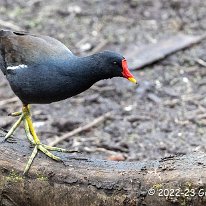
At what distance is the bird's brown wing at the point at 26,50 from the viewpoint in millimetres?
3803

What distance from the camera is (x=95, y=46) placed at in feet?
23.4

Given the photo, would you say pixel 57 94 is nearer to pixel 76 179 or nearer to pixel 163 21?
pixel 76 179

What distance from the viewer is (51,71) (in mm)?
3723

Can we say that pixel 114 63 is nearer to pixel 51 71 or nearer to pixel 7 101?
pixel 51 71

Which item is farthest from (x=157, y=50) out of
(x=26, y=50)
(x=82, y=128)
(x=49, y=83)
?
(x=49, y=83)

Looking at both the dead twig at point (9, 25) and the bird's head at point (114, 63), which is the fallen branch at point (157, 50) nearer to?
the dead twig at point (9, 25)

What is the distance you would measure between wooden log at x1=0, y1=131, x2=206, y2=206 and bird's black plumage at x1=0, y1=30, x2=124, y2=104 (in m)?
0.40

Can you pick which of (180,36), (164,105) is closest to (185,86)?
(164,105)

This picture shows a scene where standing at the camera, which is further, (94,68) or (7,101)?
(7,101)

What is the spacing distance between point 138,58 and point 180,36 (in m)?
0.77

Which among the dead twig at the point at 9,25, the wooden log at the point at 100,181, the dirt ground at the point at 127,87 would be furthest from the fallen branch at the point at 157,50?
the wooden log at the point at 100,181

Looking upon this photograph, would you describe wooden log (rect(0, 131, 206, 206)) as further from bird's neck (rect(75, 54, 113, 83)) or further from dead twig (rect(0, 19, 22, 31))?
dead twig (rect(0, 19, 22, 31))

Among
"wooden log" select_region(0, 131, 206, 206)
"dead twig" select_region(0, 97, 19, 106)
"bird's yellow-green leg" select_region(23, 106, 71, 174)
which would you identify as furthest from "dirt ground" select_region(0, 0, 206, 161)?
"wooden log" select_region(0, 131, 206, 206)

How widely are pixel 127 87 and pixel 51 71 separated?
264 centimetres
